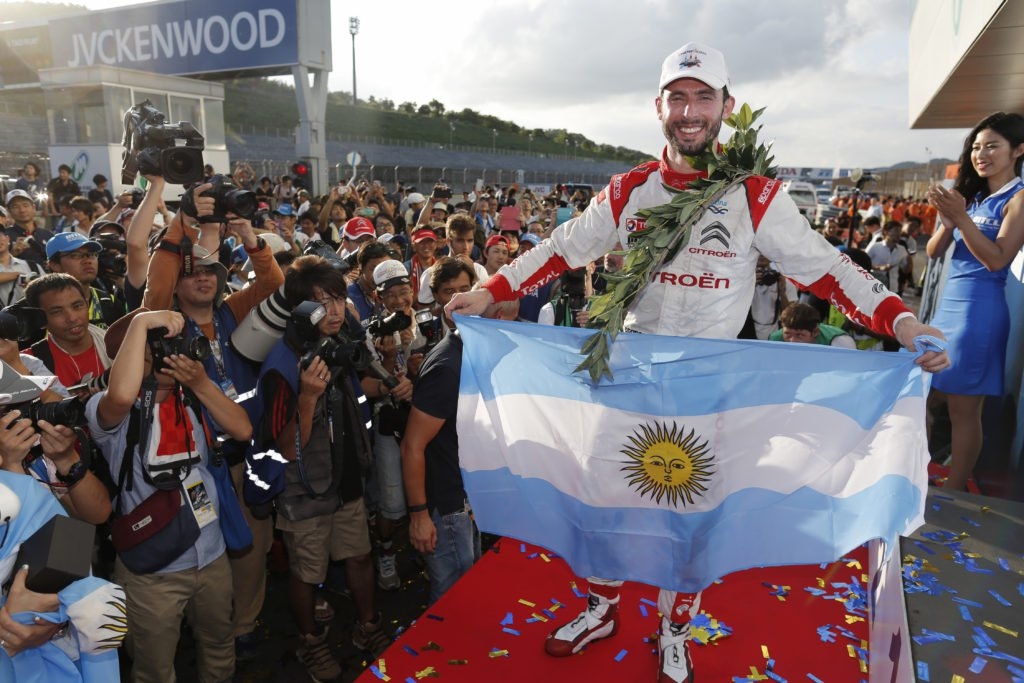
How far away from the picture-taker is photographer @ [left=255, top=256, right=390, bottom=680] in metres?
3.10

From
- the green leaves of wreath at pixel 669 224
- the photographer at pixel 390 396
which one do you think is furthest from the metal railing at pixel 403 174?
the green leaves of wreath at pixel 669 224

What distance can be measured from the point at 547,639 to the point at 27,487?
2.12 meters

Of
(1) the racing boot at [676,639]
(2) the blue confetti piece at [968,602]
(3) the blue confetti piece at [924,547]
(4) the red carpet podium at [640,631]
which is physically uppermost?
(2) the blue confetti piece at [968,602]

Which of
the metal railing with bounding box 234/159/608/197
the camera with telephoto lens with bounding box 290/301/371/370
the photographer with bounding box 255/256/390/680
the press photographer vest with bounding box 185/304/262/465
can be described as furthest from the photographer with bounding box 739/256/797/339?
the metal railing with bounding box 234/159/608/197

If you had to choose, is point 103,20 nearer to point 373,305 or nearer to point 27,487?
point 373,305

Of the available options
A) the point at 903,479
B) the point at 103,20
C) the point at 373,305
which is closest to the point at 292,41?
the point at 103,20

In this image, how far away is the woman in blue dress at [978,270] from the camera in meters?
3.90

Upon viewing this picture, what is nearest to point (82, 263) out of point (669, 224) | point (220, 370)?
point (220, 370)

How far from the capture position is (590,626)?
9.92ft

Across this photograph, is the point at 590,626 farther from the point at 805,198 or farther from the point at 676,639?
the point at 805,198

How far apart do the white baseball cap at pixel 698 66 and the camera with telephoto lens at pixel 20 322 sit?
286 centimetres

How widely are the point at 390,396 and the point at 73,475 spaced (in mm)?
1617

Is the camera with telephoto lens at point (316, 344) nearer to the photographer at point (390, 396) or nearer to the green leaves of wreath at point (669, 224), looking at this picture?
the photographer at point (390, 396)

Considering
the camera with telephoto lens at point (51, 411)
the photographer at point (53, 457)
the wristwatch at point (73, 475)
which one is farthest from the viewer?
the wristwatch at point (73, 475)
